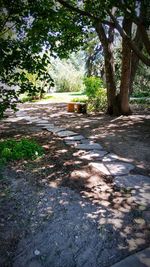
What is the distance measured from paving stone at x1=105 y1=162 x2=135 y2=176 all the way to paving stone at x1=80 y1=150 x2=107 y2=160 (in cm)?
45

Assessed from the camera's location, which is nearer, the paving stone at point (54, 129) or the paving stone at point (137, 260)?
the paving stone at point (137, 260)

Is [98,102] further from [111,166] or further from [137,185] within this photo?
[137,185]

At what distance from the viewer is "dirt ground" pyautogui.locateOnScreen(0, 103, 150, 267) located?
3105 millimetres

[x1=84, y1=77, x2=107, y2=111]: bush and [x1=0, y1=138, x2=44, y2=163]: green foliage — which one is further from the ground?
[x1=84, y1=77, x2=107, y2=111]: bush

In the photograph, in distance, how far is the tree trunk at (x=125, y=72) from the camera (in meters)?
9.87

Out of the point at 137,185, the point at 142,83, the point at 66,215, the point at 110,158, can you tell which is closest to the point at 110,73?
the point at 110,158

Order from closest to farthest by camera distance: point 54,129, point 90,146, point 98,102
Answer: point 90,146 → point 54,129 → point 98,102

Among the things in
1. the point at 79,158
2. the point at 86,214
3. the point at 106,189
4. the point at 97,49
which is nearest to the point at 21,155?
the point at 79,158

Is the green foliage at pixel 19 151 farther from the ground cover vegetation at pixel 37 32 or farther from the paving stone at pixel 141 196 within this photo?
the paving stone at pixel 141 196

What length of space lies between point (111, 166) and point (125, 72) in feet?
18.7

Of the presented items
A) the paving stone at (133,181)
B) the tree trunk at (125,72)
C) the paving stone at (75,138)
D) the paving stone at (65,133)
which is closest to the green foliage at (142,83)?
the tree trunk at (125,72)

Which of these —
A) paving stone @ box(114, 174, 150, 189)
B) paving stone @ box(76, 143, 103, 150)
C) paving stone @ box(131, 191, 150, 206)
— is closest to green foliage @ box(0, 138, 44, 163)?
paving stone @ box(76, 143, 103, 150)

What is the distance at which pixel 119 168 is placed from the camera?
515 cm

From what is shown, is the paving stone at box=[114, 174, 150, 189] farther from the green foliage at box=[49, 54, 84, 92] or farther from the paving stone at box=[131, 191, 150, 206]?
the green foliage at box=[49, 54, 84, 92]
